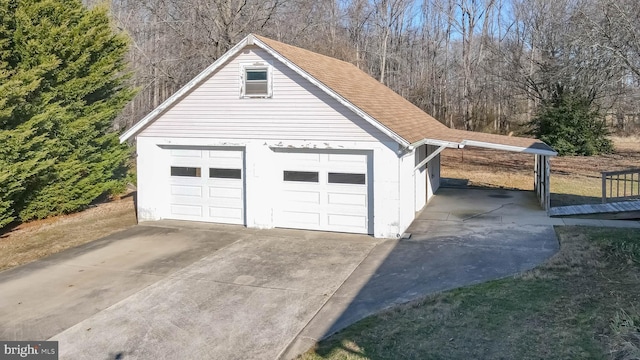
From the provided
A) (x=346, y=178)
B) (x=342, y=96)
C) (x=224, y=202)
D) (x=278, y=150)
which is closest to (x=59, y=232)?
(x=224, y=202)

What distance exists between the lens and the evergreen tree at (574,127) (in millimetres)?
30853

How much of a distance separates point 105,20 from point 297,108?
8898 mm

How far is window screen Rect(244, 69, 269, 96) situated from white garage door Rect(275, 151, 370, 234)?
1657mm

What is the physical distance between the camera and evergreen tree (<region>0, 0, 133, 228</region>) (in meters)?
12.2

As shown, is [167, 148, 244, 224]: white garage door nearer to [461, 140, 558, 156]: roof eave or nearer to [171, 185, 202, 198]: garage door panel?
[171, 185, 202, 198]: garage door panel

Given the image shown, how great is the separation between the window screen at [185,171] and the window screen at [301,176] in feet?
8.89

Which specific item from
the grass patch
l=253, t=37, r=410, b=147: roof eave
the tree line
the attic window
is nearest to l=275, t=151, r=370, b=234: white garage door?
l=253, t=37, r=410, b=147: roof eave

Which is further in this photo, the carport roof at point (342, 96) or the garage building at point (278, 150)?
the garage building at point (278, 150)

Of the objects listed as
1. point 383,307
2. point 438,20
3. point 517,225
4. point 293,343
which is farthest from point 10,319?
point 438,20

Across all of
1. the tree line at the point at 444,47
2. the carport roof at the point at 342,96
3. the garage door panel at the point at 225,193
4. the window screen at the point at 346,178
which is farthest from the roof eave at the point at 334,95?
the tree line at the point at 444,47

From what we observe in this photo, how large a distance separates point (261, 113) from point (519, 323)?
7947mm

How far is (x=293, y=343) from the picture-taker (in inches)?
237

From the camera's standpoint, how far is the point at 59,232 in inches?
503

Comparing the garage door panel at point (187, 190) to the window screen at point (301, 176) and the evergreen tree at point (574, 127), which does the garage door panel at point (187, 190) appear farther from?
the evergreen tree at point (574, 127)
